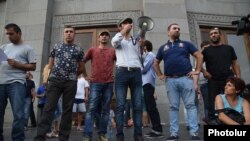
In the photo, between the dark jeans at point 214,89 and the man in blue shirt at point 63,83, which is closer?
the man in blue shirt at point 63,83

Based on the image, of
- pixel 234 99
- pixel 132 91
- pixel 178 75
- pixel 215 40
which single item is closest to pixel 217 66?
pixel 215 40

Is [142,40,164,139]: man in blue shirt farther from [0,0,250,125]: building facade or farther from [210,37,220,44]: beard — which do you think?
[0,0,250,125]: building facade

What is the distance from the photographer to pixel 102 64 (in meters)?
5.92

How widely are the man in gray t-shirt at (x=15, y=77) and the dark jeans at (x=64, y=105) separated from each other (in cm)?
35

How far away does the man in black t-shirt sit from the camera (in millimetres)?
5739

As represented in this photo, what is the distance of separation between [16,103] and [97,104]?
4.66ft

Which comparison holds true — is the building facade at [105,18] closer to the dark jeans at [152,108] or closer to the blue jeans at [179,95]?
the dark jeans at [152,108]

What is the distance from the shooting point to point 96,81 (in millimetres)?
5766

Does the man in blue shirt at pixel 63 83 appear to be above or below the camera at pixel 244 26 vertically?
below

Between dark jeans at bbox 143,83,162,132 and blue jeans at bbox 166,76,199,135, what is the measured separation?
0.87 meters

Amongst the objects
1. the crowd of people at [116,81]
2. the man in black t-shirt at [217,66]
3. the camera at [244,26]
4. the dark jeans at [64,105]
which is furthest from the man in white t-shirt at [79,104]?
the camera at [244,26]

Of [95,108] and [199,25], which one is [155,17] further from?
[95,108]

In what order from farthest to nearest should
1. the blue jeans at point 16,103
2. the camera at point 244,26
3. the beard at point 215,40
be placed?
the beard at point 215,40 < the camera at point 244,26 < the blue jeans at point 16,103

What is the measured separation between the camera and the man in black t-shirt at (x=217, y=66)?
5.74 m
